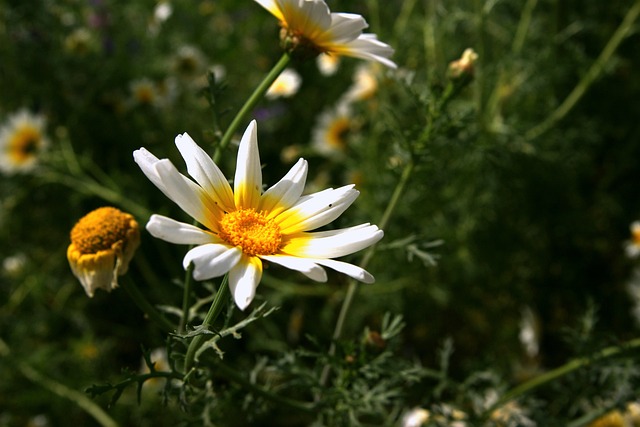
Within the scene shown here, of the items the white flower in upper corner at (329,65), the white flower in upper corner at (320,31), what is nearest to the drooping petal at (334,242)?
the white flower in upper corner at (320,31)

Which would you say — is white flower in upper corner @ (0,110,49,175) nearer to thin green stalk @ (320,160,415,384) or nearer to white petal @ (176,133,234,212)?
thin green stalk @ (320,160,415,384)

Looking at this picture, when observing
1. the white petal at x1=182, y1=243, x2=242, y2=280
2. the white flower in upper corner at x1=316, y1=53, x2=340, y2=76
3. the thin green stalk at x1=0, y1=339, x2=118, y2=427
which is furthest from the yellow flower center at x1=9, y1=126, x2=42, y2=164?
the white petal at x1=182, y1=243, x2=242, y2=280

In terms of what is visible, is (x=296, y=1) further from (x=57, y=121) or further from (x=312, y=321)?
(x=57, y=121)

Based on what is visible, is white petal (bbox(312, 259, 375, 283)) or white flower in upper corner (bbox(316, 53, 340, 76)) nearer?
white petal (bbox(312, 259, 375, 283))

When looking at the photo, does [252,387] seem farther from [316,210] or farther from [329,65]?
[329,65]

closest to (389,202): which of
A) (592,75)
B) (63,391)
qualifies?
(592,75)

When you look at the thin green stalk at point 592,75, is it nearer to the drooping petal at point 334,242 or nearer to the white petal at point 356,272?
the drooping petal at point 334,242
